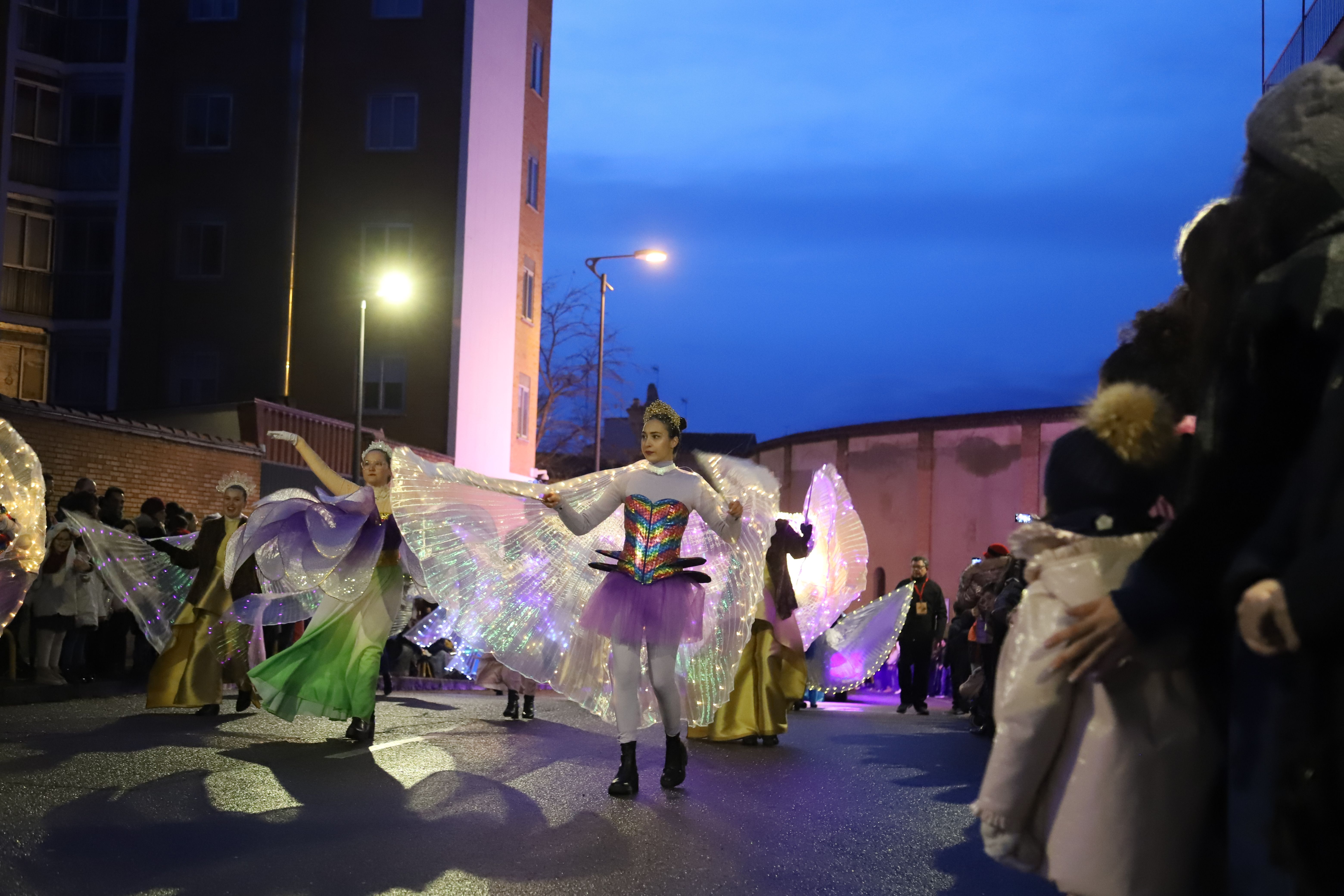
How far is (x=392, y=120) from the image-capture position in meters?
39.1

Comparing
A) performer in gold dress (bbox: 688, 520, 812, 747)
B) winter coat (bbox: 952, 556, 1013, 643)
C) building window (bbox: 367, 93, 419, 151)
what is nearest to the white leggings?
performer in gold dress (bbox: 688, 520, 812, 747)

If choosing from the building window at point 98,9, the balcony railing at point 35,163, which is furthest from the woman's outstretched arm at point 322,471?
the building window at point 98,9

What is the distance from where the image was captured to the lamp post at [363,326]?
26.9m

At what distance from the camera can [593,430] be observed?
70.9m

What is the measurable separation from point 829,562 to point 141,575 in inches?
259

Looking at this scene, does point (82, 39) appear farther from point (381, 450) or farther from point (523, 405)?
point (381, 450)

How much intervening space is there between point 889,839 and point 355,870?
105 inches

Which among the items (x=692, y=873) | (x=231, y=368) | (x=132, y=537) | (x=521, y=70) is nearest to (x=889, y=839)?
(x=692, y=873)

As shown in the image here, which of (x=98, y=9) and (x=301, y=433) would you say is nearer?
(x=301, y=433)

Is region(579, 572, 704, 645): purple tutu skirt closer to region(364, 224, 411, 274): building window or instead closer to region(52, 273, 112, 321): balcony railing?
region(364, 224, 411, 274): building window

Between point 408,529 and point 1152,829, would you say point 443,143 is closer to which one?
point 408,529

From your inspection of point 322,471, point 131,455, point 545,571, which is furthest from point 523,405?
point 545,571

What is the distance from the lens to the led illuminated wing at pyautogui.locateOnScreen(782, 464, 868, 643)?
14.3 meters

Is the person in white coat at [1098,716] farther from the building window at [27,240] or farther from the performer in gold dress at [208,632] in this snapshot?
the building window at [27,240]
